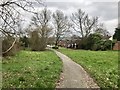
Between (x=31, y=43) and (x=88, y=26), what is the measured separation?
92.9 ft

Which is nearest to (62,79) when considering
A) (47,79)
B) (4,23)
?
(47,79)

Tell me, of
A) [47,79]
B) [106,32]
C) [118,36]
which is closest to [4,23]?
[47,79]

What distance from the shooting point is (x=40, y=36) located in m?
55.4

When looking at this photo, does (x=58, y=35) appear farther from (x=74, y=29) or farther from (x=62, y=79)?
(x=62, y=79)

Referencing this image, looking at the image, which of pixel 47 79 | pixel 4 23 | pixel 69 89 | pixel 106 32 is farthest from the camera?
pixel 106 32

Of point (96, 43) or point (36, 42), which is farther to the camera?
point (96, 43)

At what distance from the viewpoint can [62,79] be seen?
13625 millimetres

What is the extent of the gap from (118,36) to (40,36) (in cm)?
2800

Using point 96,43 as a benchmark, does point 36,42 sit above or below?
above

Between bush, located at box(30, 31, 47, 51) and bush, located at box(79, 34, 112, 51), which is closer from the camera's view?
bush, located at box(30, 31, 47, 51)

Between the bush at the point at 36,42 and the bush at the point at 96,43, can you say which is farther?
the bush at the point at 96,43

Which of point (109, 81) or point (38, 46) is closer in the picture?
point (109, 81)

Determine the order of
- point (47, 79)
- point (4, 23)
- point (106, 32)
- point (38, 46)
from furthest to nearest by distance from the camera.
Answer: point (106, 32) → point (38, 46) → point (47, 79) → point (4, 23)

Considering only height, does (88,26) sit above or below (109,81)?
above
